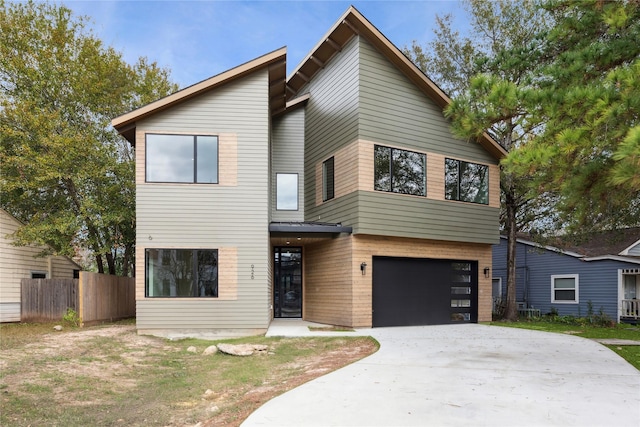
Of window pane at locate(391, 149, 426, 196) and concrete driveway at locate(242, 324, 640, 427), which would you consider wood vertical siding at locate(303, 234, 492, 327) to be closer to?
window pane at locate(391, 149, 426, 196)

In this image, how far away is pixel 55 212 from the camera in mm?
15891

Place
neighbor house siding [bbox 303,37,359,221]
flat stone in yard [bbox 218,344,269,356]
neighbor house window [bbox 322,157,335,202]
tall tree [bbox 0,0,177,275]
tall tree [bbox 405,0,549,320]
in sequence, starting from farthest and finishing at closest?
tall tree [bbox 405,0,549,320] → tall tree [bbox 0,0,177,275] → neighbor house window [bbox 322,157,335,202] → neighbor house siding [bbox 303,37,359,221] → flat stone in yard [bbox 218,344,269,356]

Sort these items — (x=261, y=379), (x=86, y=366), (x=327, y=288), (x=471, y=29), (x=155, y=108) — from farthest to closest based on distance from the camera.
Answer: (x=471, y=29) < (x=327, y=288) < (x=155, y=108) < (x=86, y=366) < (x=261, y=379)

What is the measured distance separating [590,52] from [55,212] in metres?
16.5

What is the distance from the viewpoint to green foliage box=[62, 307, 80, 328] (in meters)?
12.7

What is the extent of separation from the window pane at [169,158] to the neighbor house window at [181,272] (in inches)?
73.6

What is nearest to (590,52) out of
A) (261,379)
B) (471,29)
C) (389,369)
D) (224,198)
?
(389,369)

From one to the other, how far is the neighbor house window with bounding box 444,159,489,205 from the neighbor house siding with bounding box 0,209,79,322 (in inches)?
532

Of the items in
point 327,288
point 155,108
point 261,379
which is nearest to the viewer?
point 261,379

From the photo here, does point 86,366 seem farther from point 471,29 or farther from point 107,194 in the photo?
point 471,29

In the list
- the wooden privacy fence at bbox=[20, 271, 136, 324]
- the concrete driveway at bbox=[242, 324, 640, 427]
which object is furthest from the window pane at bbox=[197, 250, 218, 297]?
the concrete driveway at bbox=[242, 324, 640, 427]

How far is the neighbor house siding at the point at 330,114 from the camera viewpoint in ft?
40.2

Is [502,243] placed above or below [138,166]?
below

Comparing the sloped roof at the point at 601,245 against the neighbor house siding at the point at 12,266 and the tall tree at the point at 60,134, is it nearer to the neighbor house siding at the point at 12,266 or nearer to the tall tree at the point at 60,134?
the tall tree at the point at 60,134
